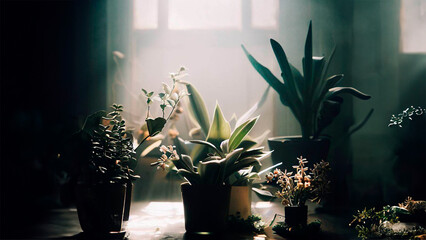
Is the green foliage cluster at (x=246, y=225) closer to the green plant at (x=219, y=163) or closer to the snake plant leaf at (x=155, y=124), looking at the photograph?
the green plant at (x=219, y=163)

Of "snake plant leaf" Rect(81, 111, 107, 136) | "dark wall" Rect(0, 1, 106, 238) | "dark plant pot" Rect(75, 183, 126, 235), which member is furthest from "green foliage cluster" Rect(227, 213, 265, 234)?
"dark wall" Rect(0, 1, 106, 238)

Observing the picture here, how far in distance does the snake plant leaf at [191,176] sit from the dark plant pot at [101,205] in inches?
5.2

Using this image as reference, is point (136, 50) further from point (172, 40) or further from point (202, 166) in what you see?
point (202, 166)

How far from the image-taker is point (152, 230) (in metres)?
0.90

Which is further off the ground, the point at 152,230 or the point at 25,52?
the point at 25,52

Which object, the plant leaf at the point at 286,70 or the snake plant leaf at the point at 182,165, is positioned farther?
the plant leaf at the point at 286,70

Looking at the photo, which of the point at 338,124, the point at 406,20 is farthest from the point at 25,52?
the point at 406,20

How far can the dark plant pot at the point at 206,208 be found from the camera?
Answer: 822mm

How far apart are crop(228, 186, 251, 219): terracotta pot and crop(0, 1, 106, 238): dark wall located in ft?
1.56

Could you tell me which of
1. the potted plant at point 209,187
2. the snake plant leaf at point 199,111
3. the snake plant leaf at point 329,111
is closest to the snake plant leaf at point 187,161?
the potted plant at point 209,187

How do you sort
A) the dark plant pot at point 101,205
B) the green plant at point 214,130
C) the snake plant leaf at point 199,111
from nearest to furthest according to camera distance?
1. the dark plant pot at point 101,205
2. the green plant at point 214,130
3. the snake plant leaf at point 199,111

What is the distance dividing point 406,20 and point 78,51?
43.0 inches

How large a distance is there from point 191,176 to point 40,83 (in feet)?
2.16

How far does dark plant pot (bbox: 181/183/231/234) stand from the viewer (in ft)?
2.70
